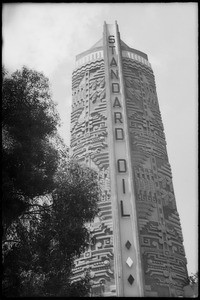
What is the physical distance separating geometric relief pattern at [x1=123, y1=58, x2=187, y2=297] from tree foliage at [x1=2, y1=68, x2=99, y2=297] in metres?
4.63

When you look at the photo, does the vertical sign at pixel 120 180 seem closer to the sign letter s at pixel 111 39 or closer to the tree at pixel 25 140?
the sign letter s at pixel 111 39

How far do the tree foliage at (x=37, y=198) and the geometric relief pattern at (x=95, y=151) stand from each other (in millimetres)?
2129

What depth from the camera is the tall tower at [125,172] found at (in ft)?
45.7

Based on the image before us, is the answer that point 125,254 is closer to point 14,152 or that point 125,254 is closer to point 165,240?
point 165,240

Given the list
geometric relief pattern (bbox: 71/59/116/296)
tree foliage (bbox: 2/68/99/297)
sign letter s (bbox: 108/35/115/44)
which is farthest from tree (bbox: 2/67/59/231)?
sign letter s (bbox: 108/35/115/44)

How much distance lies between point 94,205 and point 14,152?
9.36 feet

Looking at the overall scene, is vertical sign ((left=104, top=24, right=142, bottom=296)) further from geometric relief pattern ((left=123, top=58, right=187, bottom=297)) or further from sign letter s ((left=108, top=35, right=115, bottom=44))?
geometric relief pattern ((left=123, top=58, right=187, bottom=297))

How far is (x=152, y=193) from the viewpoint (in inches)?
627

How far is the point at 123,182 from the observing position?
15.3m

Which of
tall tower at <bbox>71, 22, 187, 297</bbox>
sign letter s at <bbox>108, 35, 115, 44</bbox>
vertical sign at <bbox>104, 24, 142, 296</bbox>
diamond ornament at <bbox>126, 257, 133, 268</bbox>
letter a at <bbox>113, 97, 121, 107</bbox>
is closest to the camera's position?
vertical sign at <bbox>104, 24, 142, 296</bbox>

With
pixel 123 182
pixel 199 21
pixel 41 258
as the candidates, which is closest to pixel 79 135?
pixel 123 182

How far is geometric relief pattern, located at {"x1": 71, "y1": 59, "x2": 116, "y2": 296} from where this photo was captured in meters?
14.0

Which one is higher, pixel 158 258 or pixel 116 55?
pixel 116 55

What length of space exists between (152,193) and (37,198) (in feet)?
22.3
